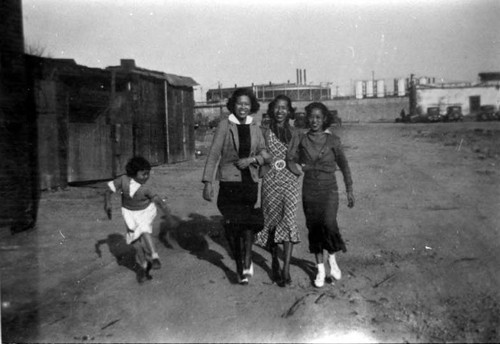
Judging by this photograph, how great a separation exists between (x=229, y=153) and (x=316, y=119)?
85 centimetres

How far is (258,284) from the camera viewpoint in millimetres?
4207

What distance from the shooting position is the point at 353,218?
6.82 metres

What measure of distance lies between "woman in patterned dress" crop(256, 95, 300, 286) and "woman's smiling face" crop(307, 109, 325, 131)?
0.83ft

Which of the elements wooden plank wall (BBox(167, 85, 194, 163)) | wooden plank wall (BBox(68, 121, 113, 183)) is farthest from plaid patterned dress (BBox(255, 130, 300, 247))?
wooden plank wall (BBox(167, 85, 194, 163))

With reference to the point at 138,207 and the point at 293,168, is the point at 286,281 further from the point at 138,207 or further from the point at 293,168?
the point at 138,207

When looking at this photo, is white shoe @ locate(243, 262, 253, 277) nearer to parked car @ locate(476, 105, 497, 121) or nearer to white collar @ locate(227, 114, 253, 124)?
white collar @ locate(227, 114, 253, 124)

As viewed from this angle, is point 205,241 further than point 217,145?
Yes

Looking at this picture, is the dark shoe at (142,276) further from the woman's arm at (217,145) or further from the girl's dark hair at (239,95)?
the girl's dark hair at (239,95)

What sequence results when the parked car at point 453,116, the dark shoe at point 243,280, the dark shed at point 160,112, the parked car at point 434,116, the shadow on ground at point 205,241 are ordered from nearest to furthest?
1. the dark shoe at point 243,280
2. the shadow on ground at point 205,241
3. the dark shed at point 160,112
4. the parked car at point 453,116
5. the parked car at point 434,116

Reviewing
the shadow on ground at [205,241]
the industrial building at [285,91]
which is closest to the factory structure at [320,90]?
the industrial building at [285,91]

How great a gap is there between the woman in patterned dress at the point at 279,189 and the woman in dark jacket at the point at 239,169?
0.53ft

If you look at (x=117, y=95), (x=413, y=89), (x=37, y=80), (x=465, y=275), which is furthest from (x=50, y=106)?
(x=413, y=89)

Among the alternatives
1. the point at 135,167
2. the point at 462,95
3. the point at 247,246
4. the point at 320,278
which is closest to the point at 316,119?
the point at 247,246

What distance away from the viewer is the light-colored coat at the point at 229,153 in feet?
13.8
